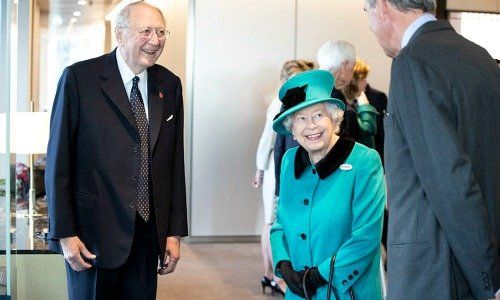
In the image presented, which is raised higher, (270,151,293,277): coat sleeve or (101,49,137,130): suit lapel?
(101,49,137,130): suit lapel

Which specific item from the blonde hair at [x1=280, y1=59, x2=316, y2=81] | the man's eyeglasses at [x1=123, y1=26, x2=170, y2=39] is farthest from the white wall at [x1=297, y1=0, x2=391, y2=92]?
the man's eyeglasses at [x1=123, y1=26, x2=170, y2=39]

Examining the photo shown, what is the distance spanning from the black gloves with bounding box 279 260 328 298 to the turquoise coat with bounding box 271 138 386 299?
2 cm

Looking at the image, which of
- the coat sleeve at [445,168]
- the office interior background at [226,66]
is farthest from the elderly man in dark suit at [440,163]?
the office interior background at [226,66]

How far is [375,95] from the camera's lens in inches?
259

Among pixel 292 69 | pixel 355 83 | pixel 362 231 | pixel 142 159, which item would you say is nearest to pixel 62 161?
pixel 142 159

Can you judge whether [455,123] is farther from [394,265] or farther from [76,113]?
[76,113]

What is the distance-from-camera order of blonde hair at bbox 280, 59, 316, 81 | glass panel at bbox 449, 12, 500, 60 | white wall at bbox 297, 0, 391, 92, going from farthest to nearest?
glass panel at bbox 449, 12, 500, 60 < white wall at bbox 297, 0, 391, 92 < blonde hair at bbox 280, 59, 316, 81

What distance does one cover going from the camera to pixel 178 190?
3.38m

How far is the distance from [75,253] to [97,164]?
0.32 metres

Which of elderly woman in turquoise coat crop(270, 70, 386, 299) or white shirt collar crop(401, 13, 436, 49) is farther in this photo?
elderly woman in turquoise coat crop(270, 70, 386, 299)

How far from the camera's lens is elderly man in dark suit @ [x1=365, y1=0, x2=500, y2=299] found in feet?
7.13

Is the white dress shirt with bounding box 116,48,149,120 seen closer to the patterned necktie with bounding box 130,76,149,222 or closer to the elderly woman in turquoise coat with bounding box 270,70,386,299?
the patterned necktie with bounding box 130,76,149,222

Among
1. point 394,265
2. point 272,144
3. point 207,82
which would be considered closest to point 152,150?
point 394,265

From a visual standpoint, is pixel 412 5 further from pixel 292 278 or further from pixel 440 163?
pixel 292 278
